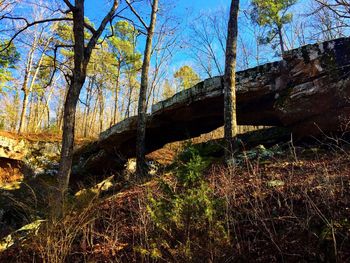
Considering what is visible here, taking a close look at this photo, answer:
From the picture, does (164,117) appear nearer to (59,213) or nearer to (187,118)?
(187,118)

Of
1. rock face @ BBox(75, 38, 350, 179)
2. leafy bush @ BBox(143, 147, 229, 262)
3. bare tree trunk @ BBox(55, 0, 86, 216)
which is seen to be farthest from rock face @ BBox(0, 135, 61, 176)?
leafy bush @ BBox(143, 147, 229, 262)

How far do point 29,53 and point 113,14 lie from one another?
1524cm

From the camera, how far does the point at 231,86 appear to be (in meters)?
8.19

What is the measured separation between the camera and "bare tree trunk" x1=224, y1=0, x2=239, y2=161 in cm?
798

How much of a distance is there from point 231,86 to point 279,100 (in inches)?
60.3

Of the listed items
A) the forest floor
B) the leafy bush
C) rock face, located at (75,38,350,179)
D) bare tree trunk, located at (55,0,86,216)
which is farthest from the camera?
rock face, located at (75,38,350,179)

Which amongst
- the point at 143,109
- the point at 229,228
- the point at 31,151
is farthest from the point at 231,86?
the point at 31,151

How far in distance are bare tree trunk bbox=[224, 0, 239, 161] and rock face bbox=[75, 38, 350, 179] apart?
0.86m

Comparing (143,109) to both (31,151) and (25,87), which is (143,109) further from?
(25,87)

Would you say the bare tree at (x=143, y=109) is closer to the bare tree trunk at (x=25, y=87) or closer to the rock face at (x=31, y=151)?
the rock face at (x=31, y=151)

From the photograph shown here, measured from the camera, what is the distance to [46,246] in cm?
469

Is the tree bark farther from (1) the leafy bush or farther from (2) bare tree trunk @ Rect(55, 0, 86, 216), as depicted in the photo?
(1) the leafy bush

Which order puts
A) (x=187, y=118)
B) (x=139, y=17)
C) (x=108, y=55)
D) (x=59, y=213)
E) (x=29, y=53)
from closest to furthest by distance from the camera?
(x=59, y=213)
(x=187, y=118)
(x=139, y=17)
(x=29, y=53)
(x=108, y=55)

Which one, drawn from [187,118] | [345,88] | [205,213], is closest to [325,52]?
[345,88]
